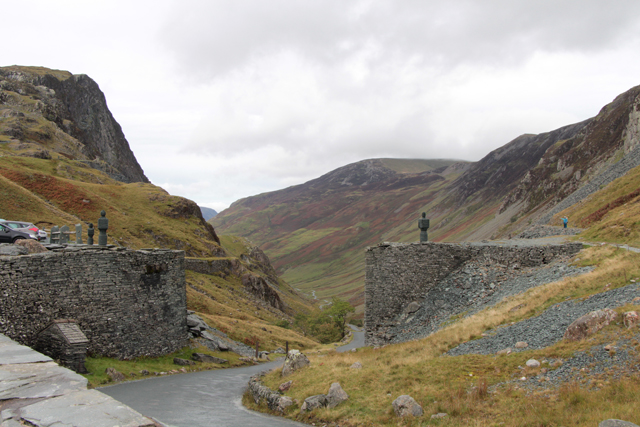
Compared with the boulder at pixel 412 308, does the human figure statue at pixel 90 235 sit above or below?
above

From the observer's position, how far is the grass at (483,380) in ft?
38.2

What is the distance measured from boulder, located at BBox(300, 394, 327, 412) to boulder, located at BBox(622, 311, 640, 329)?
1183 cm

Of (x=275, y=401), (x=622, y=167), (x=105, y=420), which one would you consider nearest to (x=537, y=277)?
(x=275, y=401)

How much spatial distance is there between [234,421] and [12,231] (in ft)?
84.0

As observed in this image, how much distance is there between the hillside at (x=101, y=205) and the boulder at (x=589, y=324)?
3893 centimetres

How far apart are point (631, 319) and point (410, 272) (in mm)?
14467

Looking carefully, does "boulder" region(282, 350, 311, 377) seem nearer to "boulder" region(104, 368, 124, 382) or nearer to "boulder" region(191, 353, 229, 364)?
"boulder" region(104, 368, 124, 382)

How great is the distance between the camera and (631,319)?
1391 cm

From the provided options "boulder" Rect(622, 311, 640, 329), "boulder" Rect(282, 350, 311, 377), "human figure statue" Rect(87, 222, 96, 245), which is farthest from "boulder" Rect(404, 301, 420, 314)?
"human figure statue" Rect(87, 222, 96, 245)

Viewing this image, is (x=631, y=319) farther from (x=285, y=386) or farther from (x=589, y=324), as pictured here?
(x=285, y=386)

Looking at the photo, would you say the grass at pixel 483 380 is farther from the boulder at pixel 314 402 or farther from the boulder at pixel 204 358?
the boulder at pixel 204 358

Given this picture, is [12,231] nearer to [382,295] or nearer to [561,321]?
[382,295]

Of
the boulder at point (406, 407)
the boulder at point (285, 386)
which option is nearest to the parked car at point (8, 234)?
the boulder at point (285, 386)

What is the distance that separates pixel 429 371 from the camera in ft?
56.6
